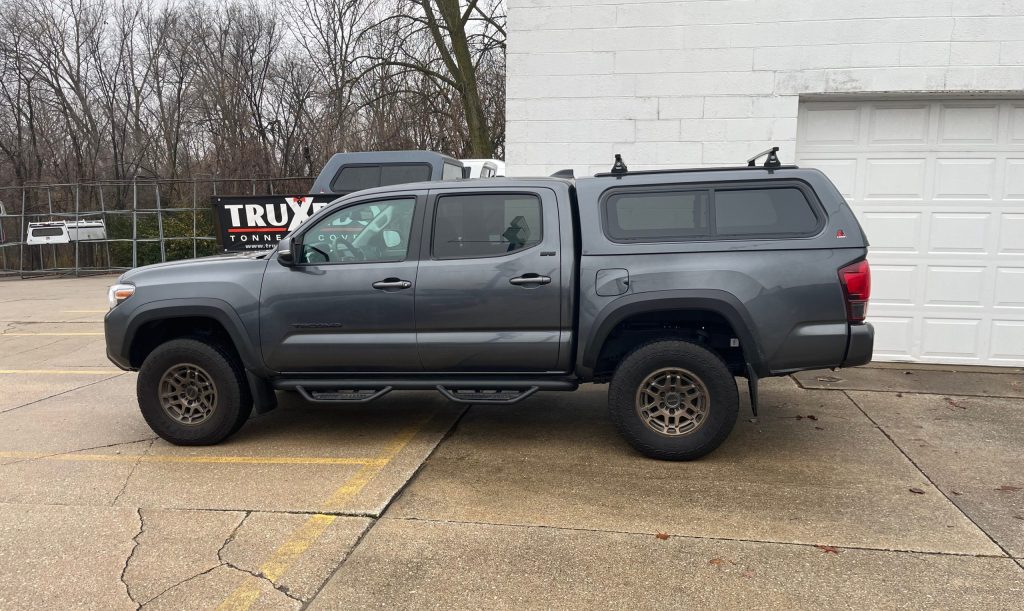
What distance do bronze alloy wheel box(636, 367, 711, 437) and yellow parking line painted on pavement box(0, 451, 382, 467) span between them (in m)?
1.87

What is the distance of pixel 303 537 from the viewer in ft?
12.7

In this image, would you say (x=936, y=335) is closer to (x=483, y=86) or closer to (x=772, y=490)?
(x=772, y=490)

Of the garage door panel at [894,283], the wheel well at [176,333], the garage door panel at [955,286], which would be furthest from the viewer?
the garage door panel at [894,283]

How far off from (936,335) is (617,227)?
190 inches

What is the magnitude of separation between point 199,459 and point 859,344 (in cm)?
456

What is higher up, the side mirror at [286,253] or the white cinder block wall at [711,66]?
the white cinder block wall at [711,66]

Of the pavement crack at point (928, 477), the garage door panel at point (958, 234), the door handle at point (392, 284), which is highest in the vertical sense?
the garage door panel at point (958, 234)

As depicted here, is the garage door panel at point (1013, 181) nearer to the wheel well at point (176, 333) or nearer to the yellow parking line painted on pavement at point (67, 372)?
the wheel well at point (176, 333)

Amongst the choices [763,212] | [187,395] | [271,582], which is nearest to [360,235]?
[187,395]

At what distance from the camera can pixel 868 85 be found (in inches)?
295

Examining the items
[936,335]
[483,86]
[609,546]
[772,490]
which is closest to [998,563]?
[772,490]

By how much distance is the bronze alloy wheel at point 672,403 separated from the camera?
4.80 metres

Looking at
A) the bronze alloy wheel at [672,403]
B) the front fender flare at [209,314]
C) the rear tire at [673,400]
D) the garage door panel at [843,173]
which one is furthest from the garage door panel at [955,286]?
the front fender flare at [209,314]

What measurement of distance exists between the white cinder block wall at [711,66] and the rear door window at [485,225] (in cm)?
312
